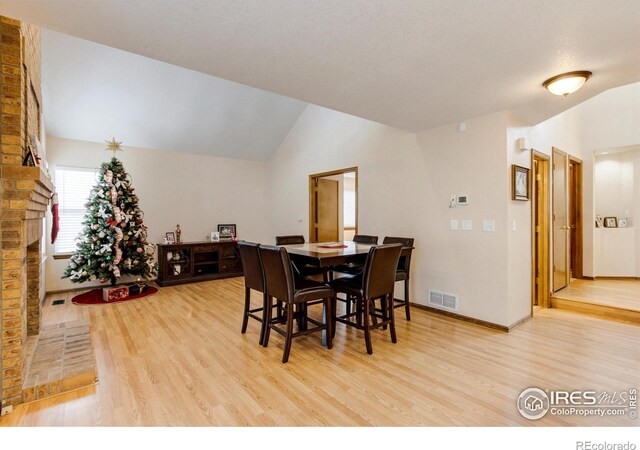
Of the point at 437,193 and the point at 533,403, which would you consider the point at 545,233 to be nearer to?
the point at 437,193

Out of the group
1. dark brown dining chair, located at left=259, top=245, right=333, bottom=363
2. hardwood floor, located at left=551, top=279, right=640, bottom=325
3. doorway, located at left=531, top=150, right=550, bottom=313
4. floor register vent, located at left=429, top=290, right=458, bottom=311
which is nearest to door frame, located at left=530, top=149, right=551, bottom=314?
doorway, located at left=531, top=150, right=550, bottom=313

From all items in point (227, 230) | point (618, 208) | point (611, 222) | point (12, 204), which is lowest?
point (227, 230)

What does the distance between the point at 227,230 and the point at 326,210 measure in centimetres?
217

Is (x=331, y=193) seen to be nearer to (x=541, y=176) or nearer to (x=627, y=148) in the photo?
(x=541, y=176)

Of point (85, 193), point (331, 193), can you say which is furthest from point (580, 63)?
point (85, 193)

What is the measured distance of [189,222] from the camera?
6.43 meters

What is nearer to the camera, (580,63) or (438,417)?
(438,417)

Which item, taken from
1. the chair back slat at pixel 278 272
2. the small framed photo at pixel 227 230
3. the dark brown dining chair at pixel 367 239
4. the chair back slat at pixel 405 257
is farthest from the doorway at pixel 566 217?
the small framed photo at pixel 227 230

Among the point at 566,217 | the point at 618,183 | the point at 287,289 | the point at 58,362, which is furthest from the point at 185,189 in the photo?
the point at 618,183

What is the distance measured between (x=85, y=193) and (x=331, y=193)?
4339mm

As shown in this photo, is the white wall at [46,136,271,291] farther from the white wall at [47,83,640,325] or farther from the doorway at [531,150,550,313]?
the doorway at [531,150,550,313]

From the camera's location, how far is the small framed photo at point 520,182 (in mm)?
3510

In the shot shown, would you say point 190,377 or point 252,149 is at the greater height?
point 252,149

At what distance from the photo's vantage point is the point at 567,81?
2.71 meters
